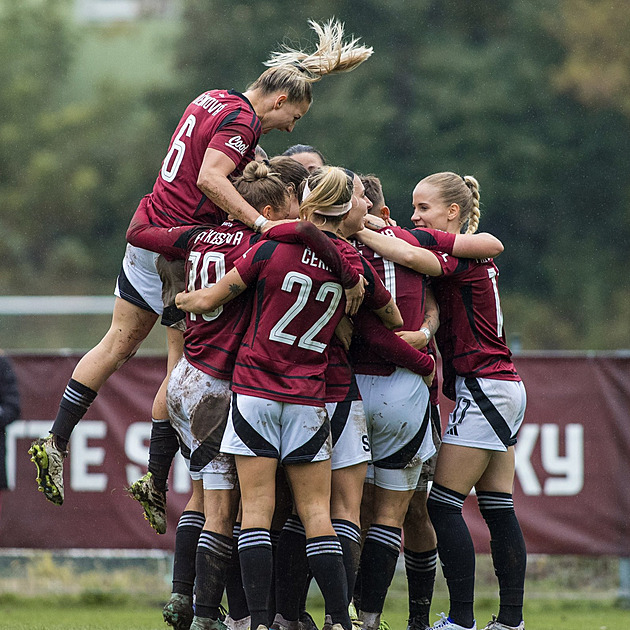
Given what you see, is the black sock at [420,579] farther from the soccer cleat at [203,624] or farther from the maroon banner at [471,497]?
the maroon banner at [471,497]

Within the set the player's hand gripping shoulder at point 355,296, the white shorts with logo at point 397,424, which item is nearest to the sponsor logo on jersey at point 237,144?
the player's hand gripping shoulder at point 355,296

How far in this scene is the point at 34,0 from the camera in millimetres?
36969

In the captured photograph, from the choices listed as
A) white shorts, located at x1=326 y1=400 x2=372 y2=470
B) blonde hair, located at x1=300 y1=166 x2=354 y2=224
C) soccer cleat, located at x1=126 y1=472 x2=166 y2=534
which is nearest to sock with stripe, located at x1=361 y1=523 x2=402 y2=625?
white shorts, located at x1=326 y1=400 x2=372 y2=470

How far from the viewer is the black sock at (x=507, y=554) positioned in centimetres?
579

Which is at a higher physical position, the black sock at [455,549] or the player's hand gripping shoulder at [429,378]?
the player's hand gripping shoulder at [429,378]

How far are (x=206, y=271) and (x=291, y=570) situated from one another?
4.89 feet

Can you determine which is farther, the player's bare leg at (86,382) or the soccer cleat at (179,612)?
the player's bare leg at (86,382)

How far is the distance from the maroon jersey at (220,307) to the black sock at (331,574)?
2.96 feet

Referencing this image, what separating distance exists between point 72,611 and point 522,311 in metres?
20.2

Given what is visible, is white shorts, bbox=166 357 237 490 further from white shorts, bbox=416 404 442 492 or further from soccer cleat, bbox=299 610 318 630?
white shorts, bbox=416 404 442 492

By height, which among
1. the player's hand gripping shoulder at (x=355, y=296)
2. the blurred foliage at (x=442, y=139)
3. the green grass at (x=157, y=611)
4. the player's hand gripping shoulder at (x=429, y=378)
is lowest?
the green grass at (x=157, y=611)

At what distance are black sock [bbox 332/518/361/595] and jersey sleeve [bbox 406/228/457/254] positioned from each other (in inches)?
54.7

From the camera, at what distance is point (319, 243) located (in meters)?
4.98

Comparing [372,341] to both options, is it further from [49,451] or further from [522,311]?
[522,311]
